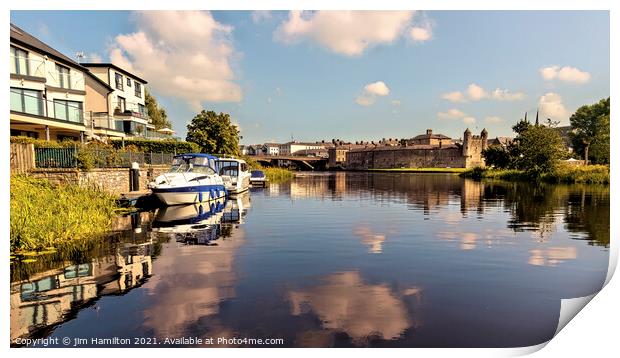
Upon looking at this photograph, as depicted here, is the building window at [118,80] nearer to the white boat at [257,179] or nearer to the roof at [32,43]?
the roof at [32,43]

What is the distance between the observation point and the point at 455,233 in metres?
14.1

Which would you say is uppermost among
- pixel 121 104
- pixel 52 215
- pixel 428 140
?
pixel 428 140

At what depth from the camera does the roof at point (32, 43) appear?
2733 cm

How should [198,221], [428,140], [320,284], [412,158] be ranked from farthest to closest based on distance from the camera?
[428,140]
[412,158]
[198,221]
[320,284]

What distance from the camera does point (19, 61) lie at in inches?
1092

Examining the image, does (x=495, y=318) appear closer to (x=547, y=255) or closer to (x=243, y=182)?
(x=547, y=255)

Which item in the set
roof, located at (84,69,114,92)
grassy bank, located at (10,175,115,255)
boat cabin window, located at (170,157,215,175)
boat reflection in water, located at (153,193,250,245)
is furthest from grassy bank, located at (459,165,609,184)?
roof, located at (84,69,114,92)

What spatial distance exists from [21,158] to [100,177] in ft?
13.7

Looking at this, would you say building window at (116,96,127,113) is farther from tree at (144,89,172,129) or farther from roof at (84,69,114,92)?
tree at (144,89,172,129)

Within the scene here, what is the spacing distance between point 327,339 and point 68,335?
440 cm

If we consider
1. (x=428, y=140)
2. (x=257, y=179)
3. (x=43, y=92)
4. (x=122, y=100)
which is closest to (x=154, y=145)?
(x=43, y=92)

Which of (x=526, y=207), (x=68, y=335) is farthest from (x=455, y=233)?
(x=68, y=335)

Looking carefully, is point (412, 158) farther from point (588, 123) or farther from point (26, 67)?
point (26, 67)

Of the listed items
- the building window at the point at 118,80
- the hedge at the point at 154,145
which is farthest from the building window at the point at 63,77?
the building window at the point at 118,80
